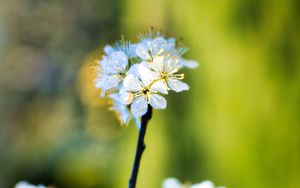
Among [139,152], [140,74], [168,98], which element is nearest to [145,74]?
[140,74]

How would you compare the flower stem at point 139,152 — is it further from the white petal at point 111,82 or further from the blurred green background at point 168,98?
the blurred green background at point 168,98

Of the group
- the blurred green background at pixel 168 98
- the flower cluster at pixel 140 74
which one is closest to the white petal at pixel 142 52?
the flower cluster at pixel 140 74

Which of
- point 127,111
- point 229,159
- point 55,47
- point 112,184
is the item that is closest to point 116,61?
point 127,111

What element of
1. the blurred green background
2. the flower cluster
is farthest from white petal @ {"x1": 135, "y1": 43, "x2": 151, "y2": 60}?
the blurred green background

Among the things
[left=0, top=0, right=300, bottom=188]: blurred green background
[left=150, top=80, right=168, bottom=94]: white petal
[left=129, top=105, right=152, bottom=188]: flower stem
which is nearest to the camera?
[left=129, top=105, right=152, bottom=188]: flower stem

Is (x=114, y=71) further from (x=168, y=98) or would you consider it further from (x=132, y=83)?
(x=168, y=98)

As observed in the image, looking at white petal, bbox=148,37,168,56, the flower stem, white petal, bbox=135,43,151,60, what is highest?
white petal, bbox=148,37,168,56

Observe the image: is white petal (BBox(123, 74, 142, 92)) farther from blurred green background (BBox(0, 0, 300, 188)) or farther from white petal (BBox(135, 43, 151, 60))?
blurred green background (BBox(0, 0, 300, 188))
